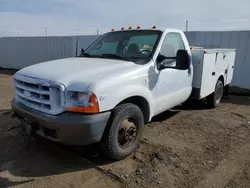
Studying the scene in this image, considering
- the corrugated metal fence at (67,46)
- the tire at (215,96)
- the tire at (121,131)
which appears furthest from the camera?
the corrugated metal fence at (67,46)

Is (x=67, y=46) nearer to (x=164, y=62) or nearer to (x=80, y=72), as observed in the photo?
(x=164, y=62)

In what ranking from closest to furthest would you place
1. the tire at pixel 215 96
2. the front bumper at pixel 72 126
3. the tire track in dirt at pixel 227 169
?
1. the front bumper at pixel 72 126
2. the tire track in dirt at pixel 227 169
3. the tire at pixel 215 96

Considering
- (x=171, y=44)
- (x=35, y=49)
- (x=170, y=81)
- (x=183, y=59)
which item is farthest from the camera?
(x=35, y=49)

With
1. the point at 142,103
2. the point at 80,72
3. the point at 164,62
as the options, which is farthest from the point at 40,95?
the point at 164,62

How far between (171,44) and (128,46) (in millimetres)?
823

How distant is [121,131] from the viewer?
10.9ft

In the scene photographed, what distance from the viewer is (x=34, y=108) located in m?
3.15

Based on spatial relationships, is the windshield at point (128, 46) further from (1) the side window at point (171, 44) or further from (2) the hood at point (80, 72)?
(2) the hood at point (80, 72)

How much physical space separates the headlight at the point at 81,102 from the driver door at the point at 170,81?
140 centimetres

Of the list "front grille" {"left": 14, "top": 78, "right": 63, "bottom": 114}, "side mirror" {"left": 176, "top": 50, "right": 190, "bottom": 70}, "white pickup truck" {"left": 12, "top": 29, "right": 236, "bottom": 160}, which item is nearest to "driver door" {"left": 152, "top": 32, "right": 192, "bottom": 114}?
"white pickup truck" {"left": 12, "top": 29, "right": 236, "bottom": 160}

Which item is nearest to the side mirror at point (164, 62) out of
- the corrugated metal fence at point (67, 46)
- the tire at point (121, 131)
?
the tire at point (121, 131)

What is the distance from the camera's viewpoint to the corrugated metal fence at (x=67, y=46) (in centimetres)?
818

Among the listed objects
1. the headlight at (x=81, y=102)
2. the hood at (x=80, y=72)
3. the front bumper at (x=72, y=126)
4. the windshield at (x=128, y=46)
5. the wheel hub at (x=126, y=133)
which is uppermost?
the windshield at (x=128, y=46)

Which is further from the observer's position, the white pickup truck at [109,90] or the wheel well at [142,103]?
the wheel well at [142,103]
